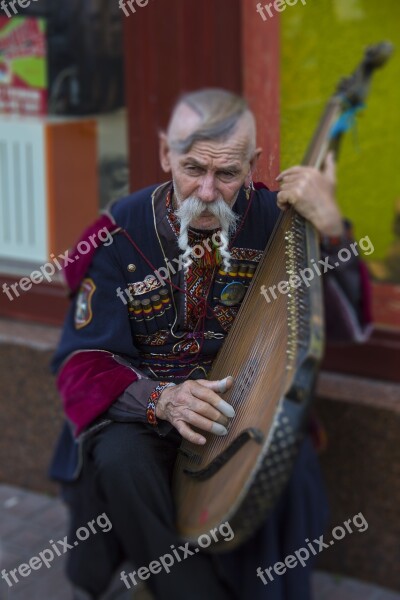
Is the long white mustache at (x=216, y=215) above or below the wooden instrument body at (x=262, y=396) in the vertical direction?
above

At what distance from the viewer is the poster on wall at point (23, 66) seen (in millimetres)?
4445

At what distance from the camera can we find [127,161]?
10.2 ft

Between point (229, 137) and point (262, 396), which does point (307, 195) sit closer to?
point (229, 137)

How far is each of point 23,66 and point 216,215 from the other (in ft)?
11.6

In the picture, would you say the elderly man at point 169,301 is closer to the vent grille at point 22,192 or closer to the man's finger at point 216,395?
the man's finger at point 216,395

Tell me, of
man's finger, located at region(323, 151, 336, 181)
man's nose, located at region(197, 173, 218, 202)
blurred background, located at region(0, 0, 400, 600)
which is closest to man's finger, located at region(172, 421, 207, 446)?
man's nose, located at region(197, 173, 218, 202)

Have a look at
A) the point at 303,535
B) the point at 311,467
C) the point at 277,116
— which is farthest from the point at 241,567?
the point at 277,116

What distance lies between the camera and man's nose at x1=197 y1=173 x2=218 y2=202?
4.03ft

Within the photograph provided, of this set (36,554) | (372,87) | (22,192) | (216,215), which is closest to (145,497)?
(216,215)

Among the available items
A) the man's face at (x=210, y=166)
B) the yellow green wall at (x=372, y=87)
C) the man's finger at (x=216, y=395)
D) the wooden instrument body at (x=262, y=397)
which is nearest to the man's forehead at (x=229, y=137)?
the man's face at (x=210, y=166)

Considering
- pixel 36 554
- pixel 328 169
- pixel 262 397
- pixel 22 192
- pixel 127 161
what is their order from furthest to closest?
pixel 22 192
pixel 36 554
pixel 127 161
pixel 328 169
pixel 262 397

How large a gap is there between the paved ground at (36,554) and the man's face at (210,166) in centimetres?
257

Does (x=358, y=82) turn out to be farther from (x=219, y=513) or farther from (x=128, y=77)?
(x=128, y=77)

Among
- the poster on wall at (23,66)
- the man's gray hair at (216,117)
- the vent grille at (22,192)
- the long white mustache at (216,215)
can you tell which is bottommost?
the vent grille at (22,192)
